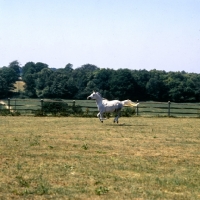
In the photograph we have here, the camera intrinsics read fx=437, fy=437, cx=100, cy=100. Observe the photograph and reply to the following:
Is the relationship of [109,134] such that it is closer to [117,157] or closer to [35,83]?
[117,157]

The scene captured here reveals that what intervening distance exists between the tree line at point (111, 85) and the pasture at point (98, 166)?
180ft

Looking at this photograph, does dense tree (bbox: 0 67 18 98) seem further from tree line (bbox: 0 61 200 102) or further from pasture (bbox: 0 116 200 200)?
pasture (bbox: 0 116 200 200)

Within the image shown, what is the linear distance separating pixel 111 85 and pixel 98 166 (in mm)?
66624

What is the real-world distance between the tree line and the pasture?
5488 centimetres

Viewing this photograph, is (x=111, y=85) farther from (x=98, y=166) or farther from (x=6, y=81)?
(x=98, y=166)

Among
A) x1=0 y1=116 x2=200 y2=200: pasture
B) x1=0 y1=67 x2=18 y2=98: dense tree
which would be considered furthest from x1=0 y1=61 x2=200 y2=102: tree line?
x1=0 y1=116 x2=200 y2=200: pasture

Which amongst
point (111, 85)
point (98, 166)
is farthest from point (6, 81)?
point (98, 166)

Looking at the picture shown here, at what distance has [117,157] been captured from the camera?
1271cm

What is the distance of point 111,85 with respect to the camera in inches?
3059

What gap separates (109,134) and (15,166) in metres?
8.01

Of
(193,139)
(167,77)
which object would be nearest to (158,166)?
(193,139)

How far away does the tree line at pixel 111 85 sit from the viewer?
239 ft

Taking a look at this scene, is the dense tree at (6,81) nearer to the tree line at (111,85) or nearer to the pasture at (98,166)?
the tree line at (111,85)

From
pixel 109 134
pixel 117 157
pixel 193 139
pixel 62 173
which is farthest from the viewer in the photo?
pixel 109 134
